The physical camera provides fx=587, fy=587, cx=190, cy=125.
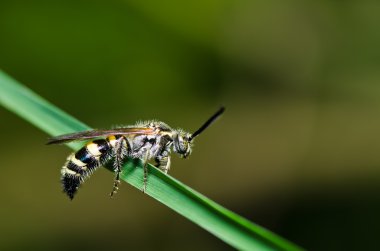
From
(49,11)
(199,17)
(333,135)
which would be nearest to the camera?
(49,11)

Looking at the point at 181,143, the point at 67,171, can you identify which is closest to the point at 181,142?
the point at 181,143

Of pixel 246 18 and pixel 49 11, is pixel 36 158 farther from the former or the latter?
pixel 246 18

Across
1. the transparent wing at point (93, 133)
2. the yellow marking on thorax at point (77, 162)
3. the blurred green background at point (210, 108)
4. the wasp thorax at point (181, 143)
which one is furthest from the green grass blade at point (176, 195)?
the blurred green background at point (210, 108)

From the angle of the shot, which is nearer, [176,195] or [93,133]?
[176,195]

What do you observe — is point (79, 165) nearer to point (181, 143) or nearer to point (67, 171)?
point (67, 171)

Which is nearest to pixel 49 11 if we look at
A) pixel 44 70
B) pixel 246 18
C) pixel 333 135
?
pixel 44 70

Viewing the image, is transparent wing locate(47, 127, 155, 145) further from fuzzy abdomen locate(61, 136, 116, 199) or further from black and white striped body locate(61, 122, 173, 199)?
fuzzy abdomen locate(61, 136, 116, 199)

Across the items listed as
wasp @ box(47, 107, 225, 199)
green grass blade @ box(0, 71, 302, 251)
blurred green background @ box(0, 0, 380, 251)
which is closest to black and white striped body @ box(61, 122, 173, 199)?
wasp @ box(47, 107, 225, 199)

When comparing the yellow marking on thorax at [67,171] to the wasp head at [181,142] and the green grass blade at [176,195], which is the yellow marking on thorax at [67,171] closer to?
the green grass blade at [176,195]
